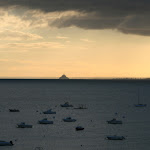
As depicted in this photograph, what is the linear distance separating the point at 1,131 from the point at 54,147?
28.2 metres

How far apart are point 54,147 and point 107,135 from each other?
74.8ft

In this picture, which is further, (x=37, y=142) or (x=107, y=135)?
(x=107, y=135)

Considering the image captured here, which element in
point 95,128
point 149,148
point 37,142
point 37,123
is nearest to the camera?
point 149,148

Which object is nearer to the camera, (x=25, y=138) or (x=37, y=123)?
(x=25, y=138)

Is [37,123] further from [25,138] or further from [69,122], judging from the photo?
[25,138]

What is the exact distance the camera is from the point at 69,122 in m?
141

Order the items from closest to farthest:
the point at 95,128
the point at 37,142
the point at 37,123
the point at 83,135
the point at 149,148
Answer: the point at 149,148 < the point at 37,142 < the point at 83,135 < the point at 95,128 < the point at 37,123

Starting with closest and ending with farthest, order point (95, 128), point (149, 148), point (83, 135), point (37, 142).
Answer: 1. point (149, 148)
2. point (37, 142)
3. point (83, 135)
4. point (95, 128)

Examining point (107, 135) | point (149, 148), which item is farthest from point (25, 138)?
point (149, 148)

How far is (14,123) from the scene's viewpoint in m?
139

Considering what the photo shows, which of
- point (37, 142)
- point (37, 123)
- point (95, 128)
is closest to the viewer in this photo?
point (37, 142)

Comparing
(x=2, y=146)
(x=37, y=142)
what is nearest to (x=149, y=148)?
(x=37, y=142)

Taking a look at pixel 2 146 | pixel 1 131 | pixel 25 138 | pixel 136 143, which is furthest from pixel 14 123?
pixel 136 143

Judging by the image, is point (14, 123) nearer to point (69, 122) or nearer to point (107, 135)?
point (69, 122)
